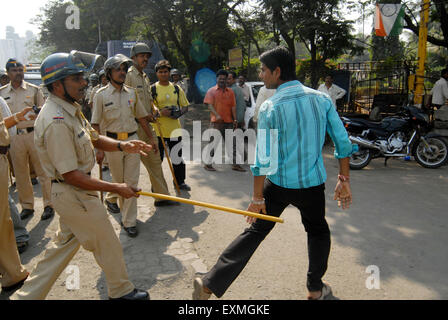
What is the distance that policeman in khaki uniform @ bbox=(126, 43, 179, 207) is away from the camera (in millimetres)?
4695

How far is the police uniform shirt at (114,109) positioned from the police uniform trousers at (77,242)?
1.72m

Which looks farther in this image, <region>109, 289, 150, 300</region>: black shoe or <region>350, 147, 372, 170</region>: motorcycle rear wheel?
<region>350, 147, 372, 170</region>: motorcycle rear wheel

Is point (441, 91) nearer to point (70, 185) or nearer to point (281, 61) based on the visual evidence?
point (281, 61)

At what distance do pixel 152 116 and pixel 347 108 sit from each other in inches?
341

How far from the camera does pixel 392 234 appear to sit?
13.1ft

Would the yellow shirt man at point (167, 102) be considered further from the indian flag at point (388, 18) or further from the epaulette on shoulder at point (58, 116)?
the indian flag at point (388, 18)

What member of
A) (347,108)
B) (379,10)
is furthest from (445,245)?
(347,108)

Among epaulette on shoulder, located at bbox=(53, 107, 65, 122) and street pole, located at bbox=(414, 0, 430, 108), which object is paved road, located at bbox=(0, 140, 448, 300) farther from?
street pole, located at bbox=(414, 0, 430, 108)

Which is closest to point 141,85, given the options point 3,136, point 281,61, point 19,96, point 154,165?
point 154,165

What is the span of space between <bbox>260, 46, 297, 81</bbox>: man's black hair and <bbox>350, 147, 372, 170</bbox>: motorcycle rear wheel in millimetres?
4604

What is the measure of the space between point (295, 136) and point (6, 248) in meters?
2.47

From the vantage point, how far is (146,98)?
16.0 ft

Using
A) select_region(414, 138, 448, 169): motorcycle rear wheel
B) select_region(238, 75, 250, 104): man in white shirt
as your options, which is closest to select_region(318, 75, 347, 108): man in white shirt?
select_region(238, 75, 250, 104): man in white shirt

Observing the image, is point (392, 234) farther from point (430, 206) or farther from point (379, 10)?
point (379, 10)
